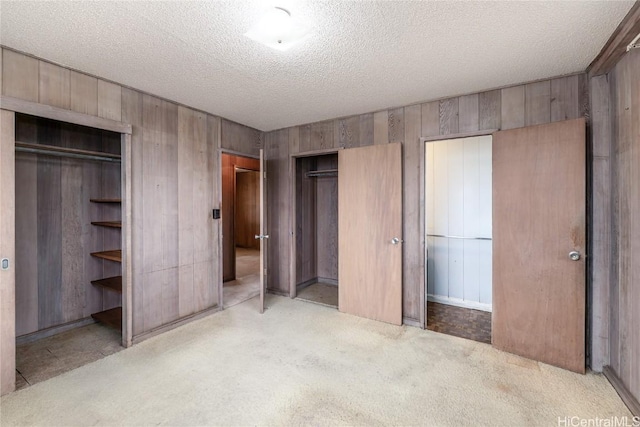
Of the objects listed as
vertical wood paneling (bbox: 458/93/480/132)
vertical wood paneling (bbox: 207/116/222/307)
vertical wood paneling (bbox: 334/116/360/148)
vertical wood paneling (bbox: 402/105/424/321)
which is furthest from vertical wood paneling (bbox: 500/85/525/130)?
vertical wood paneling (bbox: 207/116/222/307)

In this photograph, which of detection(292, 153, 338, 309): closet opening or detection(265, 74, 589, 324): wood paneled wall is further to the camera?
detection(292, 153, 338, 309): closet opening

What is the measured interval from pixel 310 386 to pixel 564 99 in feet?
10.6

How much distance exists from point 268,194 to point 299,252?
1.04 metres

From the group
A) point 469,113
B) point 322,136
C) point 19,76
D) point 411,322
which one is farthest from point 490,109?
point 19,76

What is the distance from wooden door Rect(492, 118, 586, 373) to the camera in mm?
2383

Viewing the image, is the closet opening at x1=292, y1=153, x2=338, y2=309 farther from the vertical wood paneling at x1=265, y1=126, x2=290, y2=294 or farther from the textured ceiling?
the textured ceiling

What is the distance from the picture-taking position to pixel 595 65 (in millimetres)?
2307

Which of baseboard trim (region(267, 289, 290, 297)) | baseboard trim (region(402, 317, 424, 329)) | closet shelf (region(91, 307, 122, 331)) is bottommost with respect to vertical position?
baseboard trim (region(402, 317, 424, 329))

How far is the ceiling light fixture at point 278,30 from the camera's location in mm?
1763

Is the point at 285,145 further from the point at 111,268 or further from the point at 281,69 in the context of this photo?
the point at 111,268

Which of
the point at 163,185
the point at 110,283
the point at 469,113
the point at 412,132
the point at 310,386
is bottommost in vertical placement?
the point at 310,386

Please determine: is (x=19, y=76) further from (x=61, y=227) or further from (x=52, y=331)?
(x=52, y=331)

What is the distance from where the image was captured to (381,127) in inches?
139

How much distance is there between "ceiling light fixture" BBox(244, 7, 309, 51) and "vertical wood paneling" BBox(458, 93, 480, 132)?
1906mm
